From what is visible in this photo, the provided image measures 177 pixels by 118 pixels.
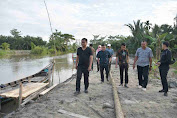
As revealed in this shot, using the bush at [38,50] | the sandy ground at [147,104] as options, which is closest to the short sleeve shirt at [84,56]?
the sandy ground at [147,104]

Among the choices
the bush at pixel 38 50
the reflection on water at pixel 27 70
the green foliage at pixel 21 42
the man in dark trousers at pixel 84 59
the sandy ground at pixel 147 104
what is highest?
the green foliage at pixel 21 42

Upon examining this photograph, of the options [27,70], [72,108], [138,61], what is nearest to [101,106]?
[72,108]

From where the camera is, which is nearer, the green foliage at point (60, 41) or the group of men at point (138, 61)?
the group of men at point (138, 61)

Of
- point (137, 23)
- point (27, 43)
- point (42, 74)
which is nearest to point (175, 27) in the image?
point (137, 23)

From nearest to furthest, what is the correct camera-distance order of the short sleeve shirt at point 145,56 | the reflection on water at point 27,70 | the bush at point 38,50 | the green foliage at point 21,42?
1. the short sleeve shirt at point 145,56
2. the reflection on water at point 27,70
3. the bush at point 38,50
4. the green foliage at point 21,42

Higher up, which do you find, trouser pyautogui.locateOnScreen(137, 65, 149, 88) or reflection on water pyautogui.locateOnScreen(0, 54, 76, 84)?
trouser pyautogui.locateOnScreen(137, 65, 149, 88)

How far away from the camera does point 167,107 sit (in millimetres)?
3338

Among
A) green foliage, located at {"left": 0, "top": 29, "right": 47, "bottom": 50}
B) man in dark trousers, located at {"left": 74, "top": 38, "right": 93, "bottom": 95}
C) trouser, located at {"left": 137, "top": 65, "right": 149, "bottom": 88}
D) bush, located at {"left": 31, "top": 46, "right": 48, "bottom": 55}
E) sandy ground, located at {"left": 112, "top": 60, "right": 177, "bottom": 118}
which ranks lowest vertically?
sandy ground, located at {"left": 112, "top": 60, "right": 177, "bottom": 118}

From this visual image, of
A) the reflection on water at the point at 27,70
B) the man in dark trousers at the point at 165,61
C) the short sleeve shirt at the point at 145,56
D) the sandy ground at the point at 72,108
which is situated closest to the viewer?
the sandy ground at the point at 72,108

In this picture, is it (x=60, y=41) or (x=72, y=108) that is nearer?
(x=72, y=108)

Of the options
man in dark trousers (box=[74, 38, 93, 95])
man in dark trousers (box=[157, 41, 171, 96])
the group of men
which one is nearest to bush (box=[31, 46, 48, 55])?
the group of men

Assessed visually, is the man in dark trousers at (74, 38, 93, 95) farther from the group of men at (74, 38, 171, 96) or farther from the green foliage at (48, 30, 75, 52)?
the green foliage at (48, 30, 75, 52)

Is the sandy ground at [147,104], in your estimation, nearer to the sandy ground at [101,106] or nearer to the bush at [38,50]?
the sandy ground at [101,106]

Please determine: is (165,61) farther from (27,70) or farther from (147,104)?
(27,70)
